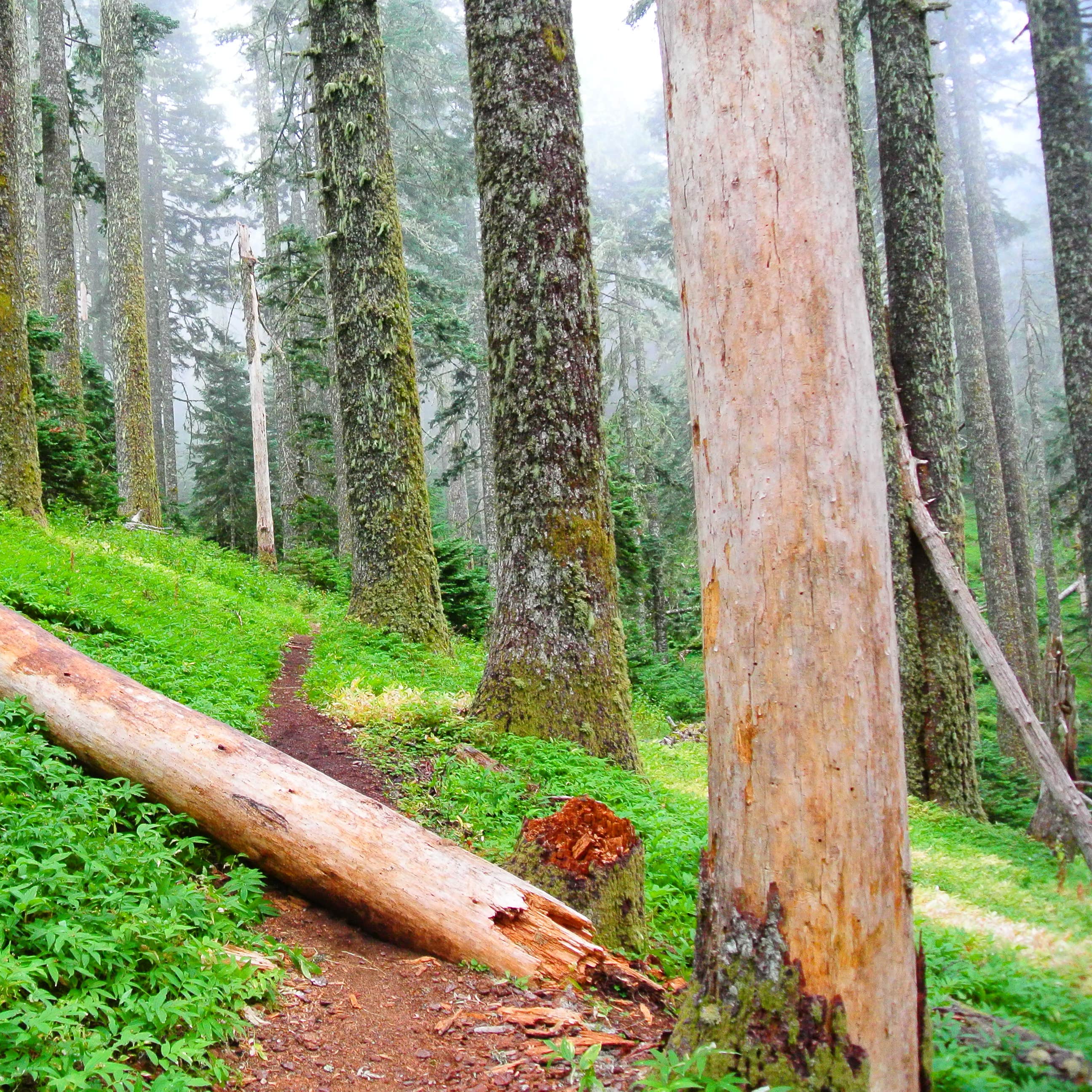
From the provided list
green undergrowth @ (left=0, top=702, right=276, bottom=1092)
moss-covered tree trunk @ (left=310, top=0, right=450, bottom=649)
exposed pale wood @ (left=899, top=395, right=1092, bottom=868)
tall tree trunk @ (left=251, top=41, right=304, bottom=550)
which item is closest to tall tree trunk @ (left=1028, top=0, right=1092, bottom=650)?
exposed pale wood @ (left=899, top=395, right=1092, bottom=868)

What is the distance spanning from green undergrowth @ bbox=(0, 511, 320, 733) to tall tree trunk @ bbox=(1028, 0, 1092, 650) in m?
9.30

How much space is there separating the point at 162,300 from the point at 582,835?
Result: 3498 cm

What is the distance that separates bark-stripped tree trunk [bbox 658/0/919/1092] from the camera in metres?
2.50

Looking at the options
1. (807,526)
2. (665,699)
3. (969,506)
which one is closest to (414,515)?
(665,699)

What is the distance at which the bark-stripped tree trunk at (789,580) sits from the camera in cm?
250

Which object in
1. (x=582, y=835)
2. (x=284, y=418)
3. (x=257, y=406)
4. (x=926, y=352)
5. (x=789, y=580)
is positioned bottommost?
(x=582, y=835)

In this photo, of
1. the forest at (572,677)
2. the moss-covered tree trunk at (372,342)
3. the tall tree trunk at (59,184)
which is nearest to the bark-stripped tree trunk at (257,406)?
the forest at (572,677)

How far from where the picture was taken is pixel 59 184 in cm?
1822

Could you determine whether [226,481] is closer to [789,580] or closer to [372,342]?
[372,342]

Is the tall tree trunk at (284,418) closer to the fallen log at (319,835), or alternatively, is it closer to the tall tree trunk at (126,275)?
the tall tree trunk at (126,275)

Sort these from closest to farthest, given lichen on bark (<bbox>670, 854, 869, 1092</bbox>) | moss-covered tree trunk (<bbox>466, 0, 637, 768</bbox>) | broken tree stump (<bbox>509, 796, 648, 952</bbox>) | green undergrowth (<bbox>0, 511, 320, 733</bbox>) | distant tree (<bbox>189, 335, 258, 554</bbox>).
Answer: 1. lichen on bark (<bbox>670, 854, 869, 1092</bbox>)
2. broken tree stump (<bbox>509, 796, 648, 952</bbox>)
3. moss-covered tree trunk (<bbox>466, 0, 637, 768</bbox>)
4. green undergrowth (<bbox>0, 511, 320, 733</bbox>)
5. distant tree (<bbox>189, 335, 258, 554</bbox>)

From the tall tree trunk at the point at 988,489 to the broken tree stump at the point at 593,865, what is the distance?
514 inches

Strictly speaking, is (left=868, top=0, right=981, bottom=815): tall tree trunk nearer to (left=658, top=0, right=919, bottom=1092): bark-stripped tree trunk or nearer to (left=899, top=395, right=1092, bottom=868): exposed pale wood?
(left=899, top=395, right=1092, bottom=868): exposed pale wood

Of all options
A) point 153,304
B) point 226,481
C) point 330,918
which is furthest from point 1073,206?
point 153,304
